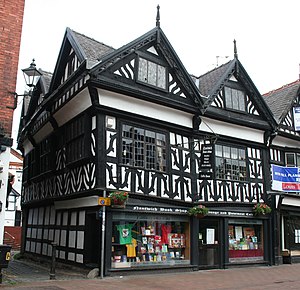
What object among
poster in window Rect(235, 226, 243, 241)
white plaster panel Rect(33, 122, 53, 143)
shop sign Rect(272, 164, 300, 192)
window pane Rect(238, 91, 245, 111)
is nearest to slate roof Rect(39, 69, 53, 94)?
white plaster panel Rect(33, 122, 53, 143)

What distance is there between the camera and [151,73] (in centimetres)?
1543

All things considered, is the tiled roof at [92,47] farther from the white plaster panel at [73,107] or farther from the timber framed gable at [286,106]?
the timber framed gable at [286,106]

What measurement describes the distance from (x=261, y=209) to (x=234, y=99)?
5.11m

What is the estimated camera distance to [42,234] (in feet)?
61.5

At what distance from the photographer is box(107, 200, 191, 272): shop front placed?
13648 millimetres

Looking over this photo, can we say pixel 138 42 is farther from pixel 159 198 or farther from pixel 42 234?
pixel 42 234

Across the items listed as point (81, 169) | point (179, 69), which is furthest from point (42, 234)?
point (179, 69)

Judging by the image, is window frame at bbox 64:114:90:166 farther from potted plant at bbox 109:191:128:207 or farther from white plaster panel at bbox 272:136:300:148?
white plaster panel at bbox 272:136:300:148

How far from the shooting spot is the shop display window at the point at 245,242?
17469mm

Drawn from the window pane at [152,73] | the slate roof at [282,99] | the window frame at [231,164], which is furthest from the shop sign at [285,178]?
the window pane at [152,73]

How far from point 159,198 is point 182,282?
3206 mm

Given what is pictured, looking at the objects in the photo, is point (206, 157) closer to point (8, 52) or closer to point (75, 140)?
point (75, 140)

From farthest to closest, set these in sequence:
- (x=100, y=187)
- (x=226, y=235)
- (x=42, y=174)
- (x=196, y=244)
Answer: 1. (x=42, y=174)
2. (x=226, y=235)
3. (x=196, y=244)
4. (x=100, y=187)

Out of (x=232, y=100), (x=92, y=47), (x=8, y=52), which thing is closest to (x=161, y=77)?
(x=92, y=47)
